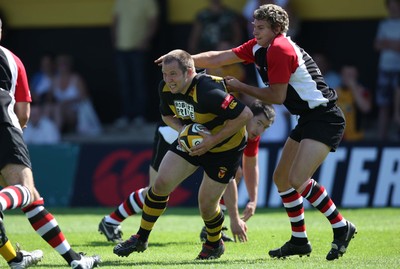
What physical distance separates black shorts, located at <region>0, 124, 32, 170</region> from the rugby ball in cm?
141

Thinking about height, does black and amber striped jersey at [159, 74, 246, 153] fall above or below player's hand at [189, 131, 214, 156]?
above

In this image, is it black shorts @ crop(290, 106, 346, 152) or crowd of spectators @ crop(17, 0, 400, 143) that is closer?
black shorts @ crop(290, 106, 346, 152)

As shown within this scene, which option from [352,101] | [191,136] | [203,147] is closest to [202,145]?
[203,147]

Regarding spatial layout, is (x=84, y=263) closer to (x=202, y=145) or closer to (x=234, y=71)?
(x=202, y=145)

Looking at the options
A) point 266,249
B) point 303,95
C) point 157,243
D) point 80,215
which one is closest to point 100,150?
point 80,215

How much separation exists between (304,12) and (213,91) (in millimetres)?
8723

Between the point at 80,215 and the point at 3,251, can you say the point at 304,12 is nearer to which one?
the point at 80,215

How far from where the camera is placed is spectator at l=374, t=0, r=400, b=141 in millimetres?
14352

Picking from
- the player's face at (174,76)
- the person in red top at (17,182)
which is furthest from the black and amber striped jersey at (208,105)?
the person in red top at (17,182)

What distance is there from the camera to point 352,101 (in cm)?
1455

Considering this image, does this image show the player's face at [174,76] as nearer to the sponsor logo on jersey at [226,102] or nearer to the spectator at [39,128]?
the sponsor logo on jersey at [226,102]

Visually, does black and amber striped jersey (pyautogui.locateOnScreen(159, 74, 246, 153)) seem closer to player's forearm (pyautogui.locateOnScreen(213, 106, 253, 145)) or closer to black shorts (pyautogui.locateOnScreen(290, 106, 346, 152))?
player's forearm (pyautogui.locateOnScreen(213, 106, 253, 145))

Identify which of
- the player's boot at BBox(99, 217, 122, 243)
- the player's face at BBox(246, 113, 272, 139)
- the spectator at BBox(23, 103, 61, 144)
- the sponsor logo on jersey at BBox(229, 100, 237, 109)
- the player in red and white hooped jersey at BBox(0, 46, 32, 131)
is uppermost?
the player in red and white hooped jersey at BBox(0, 46, 32, 131)

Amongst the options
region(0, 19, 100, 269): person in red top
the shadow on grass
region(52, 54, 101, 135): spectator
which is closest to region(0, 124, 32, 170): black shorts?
region(0, 19, 100, 269): person in red top
